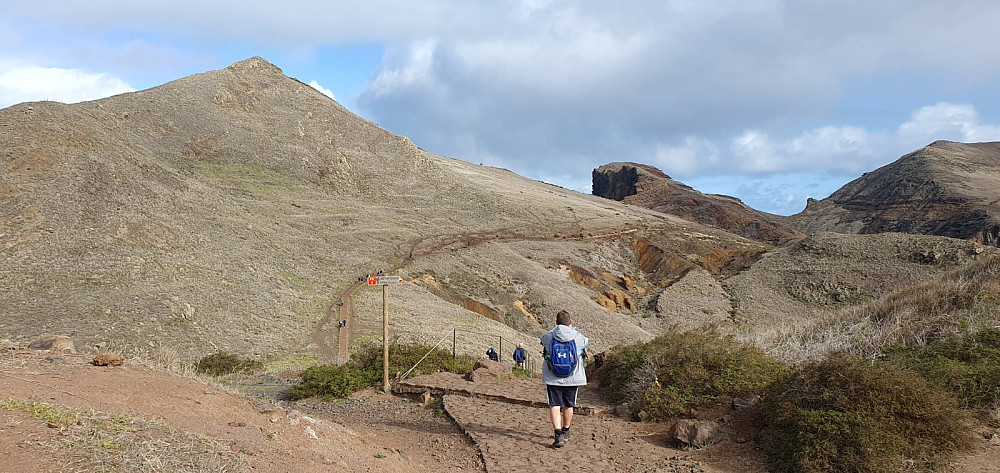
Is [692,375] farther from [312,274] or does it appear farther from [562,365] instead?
[312,274]

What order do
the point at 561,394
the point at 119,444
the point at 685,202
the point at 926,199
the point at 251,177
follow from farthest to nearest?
the point at 685,202
the point at 926,199
the point at 251,177
the point at 561,394
the point at 119,444

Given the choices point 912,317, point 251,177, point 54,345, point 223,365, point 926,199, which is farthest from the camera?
point 926,199

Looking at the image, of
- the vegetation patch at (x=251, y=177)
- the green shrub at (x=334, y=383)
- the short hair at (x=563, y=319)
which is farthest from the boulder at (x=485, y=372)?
the vegetation patch at (x=251, y=177)

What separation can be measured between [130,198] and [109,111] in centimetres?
2174

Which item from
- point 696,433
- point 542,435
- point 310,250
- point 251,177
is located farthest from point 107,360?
point 251,177

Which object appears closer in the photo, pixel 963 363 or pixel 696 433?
pixel 696 433

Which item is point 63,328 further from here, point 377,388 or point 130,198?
point 130,198

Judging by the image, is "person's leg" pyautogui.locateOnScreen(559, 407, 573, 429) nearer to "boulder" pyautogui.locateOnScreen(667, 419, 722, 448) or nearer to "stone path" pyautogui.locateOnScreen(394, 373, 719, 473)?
"stone path" pyautogui.locateOnScreen(394, 373, 719, 473)

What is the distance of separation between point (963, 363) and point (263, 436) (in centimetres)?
857

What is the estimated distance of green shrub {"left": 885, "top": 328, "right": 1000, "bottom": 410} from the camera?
7711 millimetres

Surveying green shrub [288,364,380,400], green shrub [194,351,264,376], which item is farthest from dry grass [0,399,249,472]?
green shrub [194,351,264,376]

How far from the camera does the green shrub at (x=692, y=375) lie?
903cm

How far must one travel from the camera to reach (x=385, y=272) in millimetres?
35812

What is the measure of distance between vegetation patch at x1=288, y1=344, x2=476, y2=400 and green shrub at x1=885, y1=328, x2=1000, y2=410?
26.9ft
